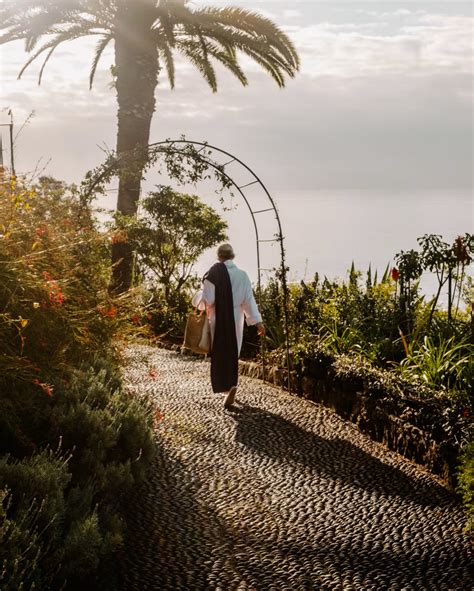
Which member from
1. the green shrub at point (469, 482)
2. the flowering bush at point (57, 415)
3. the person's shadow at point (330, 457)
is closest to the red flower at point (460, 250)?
the person's shadow at point (330, 457)

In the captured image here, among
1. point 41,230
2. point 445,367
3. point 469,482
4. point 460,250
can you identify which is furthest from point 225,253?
point 469,482

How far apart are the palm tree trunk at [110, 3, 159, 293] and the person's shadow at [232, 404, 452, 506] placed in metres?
7.24

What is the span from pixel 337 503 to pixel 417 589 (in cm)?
131

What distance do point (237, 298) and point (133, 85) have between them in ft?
23.3

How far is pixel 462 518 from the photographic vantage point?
5.42 m

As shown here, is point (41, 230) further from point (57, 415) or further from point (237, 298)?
point (237, 298)

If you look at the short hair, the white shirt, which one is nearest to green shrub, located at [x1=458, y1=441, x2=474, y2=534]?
the white shirt

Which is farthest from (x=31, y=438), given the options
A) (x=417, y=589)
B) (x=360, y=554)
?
(x=417, y=589)

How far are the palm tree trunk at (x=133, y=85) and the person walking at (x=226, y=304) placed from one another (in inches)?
221

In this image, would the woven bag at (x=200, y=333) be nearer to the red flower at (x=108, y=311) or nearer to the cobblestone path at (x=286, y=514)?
the cobblestone path at (x=286, y=514)

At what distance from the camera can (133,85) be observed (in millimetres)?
14664

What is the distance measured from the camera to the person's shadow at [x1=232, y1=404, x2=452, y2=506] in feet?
19.6

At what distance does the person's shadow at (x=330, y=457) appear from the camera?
597cm

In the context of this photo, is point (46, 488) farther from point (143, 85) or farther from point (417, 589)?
point (143, 85)
